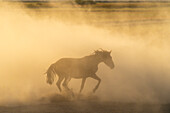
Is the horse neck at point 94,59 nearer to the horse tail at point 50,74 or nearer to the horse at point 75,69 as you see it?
the horse at point 75,69

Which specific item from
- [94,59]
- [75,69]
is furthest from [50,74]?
[94,59]

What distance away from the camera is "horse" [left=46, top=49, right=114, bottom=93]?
13.7 meters

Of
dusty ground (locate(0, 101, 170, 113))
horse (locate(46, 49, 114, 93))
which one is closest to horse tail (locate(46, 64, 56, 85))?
horse (locate(46, 49, 114, 93))

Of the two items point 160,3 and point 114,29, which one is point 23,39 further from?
point 160,3

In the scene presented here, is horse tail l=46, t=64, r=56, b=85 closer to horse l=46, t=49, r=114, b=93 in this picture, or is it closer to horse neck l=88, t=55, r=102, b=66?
horse l=46, t=49, r=114, b=93

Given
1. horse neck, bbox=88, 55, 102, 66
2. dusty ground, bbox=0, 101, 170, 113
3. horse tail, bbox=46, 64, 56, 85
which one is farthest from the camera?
horse neck, bbox=88, 55, 102, 66

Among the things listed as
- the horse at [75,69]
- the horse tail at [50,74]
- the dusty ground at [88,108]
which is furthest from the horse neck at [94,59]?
the dusty ground at [88,108]

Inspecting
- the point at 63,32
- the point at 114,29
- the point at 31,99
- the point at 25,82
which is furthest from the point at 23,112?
the point at 114,29

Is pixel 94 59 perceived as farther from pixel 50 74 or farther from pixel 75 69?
pixel 50 74

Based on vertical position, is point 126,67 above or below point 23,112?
above

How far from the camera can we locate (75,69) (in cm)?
1380

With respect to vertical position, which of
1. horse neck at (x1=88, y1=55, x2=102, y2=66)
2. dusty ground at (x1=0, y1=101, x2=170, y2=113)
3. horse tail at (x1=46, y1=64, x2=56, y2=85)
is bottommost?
dusty ground at (x1=0, y1=101, x2=170, y2=113)

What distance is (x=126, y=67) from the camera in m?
16.8

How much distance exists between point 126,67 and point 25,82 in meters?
3.45
